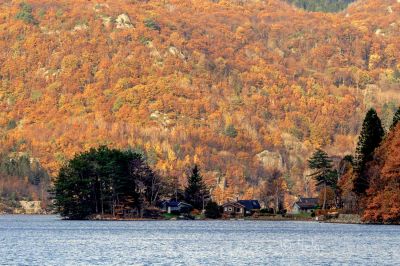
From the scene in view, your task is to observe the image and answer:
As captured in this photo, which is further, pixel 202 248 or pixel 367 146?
pixel 367 146

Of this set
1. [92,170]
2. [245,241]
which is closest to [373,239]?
[245,241]

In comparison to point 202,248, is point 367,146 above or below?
above

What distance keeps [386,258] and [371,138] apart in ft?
253

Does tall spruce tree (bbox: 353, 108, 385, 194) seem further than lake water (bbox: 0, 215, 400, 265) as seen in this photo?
Yes

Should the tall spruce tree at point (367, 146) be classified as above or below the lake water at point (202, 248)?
above

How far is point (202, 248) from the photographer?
108m

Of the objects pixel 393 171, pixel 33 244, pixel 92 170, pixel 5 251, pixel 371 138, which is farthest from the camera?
pixel 92 170

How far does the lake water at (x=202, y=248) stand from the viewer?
299 ft

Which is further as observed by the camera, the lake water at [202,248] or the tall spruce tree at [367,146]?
the tall spruce tree at [367,146]

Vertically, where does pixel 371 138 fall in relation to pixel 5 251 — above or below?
above

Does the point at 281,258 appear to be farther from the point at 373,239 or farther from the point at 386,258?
the point at 373,239

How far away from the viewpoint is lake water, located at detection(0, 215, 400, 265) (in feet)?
299

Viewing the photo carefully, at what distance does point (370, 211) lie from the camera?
6353 inches

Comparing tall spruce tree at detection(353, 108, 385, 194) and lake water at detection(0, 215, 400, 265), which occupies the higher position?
tall spruce tree at detection(353, 108, 385, 194)
